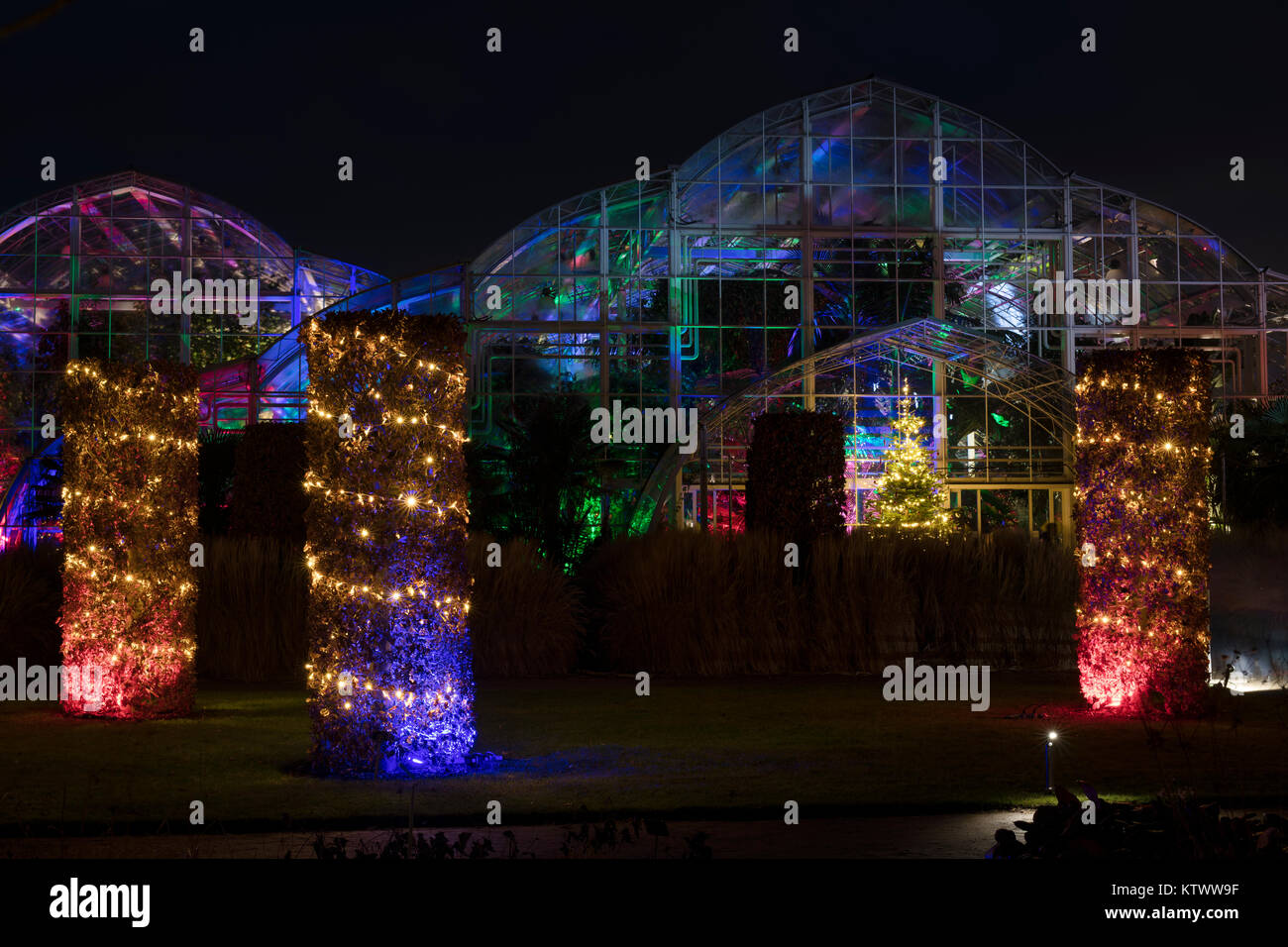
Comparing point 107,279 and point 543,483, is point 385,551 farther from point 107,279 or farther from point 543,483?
point 107,279

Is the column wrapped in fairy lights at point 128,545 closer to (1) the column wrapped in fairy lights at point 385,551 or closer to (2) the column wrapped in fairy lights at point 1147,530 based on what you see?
(1) the column wrapped in fairy lights at point 385,551

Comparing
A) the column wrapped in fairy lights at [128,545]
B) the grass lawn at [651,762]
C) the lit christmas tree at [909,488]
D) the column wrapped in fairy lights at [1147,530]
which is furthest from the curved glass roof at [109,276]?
the column wrapped in fairy lights at [1147,530]

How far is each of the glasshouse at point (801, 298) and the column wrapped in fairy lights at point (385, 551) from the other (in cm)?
2049

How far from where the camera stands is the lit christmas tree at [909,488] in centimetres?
2892

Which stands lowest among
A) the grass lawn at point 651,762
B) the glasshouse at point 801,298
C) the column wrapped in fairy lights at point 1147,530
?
the grass lawn at point 651,762

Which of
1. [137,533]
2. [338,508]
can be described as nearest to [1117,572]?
[338,508]

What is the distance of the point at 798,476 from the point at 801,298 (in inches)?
543

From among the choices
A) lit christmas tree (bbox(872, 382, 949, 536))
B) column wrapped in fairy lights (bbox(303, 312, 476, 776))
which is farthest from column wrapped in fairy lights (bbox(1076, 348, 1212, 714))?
lit christmas tree (bbox(872, 382, 949, 536))

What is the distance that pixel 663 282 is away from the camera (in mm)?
32688

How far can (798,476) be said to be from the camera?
64.8 ft
